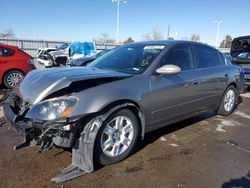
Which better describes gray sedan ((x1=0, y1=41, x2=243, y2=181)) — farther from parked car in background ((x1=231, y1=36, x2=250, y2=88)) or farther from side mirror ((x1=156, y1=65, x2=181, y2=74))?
parked car in background ((x1=231, y1=36, x2=250, y2=88))

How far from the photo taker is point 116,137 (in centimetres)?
330

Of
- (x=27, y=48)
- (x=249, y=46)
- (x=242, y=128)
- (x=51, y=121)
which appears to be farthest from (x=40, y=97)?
(x=27, y=48)

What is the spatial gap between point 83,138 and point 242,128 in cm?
353

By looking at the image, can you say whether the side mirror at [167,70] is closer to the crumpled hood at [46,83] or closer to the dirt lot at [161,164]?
the crumpled hood at [46,83]

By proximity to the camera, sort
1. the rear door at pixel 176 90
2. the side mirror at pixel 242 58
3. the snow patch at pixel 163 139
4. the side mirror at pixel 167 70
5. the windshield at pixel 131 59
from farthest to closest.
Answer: the side mirror at pixel 242 58, the snow patch at pixel 163 139, the windshield at pixel 131 59, the rear door at pixel 176 90, the side mirror at pixel 167 70

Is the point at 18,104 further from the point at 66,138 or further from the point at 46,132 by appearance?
the point at 66,138

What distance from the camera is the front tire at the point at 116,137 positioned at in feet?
10.2

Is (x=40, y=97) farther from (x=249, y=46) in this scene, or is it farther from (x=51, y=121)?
(x=249, y=46)

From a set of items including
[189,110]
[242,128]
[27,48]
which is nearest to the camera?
[189,110]

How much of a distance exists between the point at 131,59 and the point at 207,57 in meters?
1.76

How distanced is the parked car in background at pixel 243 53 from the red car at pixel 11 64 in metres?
7.36

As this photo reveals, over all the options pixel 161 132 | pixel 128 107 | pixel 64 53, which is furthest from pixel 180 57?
pixel 64 53

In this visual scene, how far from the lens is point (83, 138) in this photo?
113 inches

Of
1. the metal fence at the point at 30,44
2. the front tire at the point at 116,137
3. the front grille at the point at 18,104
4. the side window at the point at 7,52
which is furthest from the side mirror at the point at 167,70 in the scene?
the metal fence at the point at 30,44
